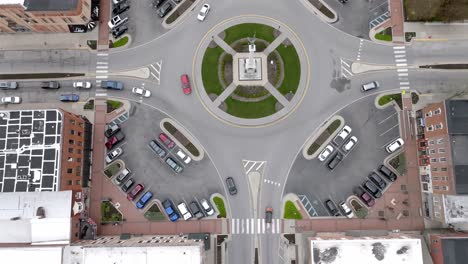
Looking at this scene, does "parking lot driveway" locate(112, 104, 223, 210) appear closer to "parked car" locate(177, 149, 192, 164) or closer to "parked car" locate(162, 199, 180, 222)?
"parked car" locate(177, 149, 192, 164)

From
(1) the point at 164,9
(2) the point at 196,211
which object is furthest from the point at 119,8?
(2) the point at 196,211

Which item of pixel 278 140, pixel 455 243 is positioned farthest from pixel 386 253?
pixel 278 140

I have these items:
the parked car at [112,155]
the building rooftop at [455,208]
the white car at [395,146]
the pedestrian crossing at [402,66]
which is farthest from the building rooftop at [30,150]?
the building rooftop at [455,208]

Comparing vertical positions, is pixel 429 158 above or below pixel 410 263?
above

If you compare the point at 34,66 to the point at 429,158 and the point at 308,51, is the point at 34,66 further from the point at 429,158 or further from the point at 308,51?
the point at 429,158

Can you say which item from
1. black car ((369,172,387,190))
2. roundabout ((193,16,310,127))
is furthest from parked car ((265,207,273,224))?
black car ((369,172,387,190))

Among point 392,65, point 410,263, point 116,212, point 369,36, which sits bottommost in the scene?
point 410,263
